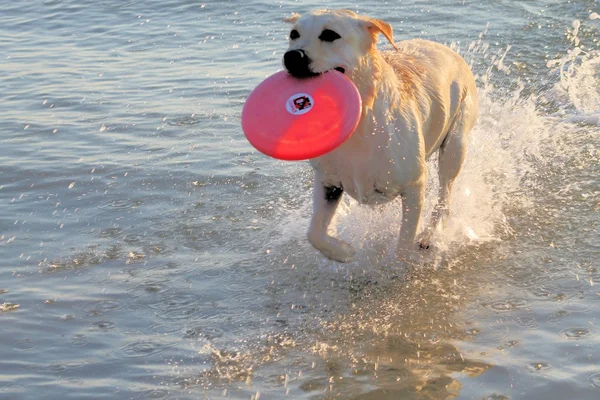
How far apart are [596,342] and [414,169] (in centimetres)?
150

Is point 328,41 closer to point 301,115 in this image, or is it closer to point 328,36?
point 328,36

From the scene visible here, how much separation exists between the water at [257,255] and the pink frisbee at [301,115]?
3.53 ft

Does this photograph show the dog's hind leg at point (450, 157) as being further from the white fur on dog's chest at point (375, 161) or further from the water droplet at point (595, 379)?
the water droplet at point (595, 379)

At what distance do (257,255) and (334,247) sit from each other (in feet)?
3.12

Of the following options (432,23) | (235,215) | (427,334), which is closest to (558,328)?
(427,334)

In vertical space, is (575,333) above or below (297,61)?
below

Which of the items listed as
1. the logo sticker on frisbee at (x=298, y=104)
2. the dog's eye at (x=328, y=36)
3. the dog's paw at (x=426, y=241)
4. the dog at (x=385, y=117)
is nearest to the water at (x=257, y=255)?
the dog's paw at (x=426, y=241)

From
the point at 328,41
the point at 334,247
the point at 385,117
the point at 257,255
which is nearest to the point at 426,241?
the point at 334,247

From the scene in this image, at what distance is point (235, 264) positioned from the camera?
6.33 m

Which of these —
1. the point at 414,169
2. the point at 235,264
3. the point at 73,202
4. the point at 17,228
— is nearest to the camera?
the point at 414,169

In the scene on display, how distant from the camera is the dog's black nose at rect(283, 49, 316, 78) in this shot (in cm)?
472

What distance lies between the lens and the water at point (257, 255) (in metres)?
4.68

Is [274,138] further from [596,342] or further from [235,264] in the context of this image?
[596,342]

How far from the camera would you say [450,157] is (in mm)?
6598
